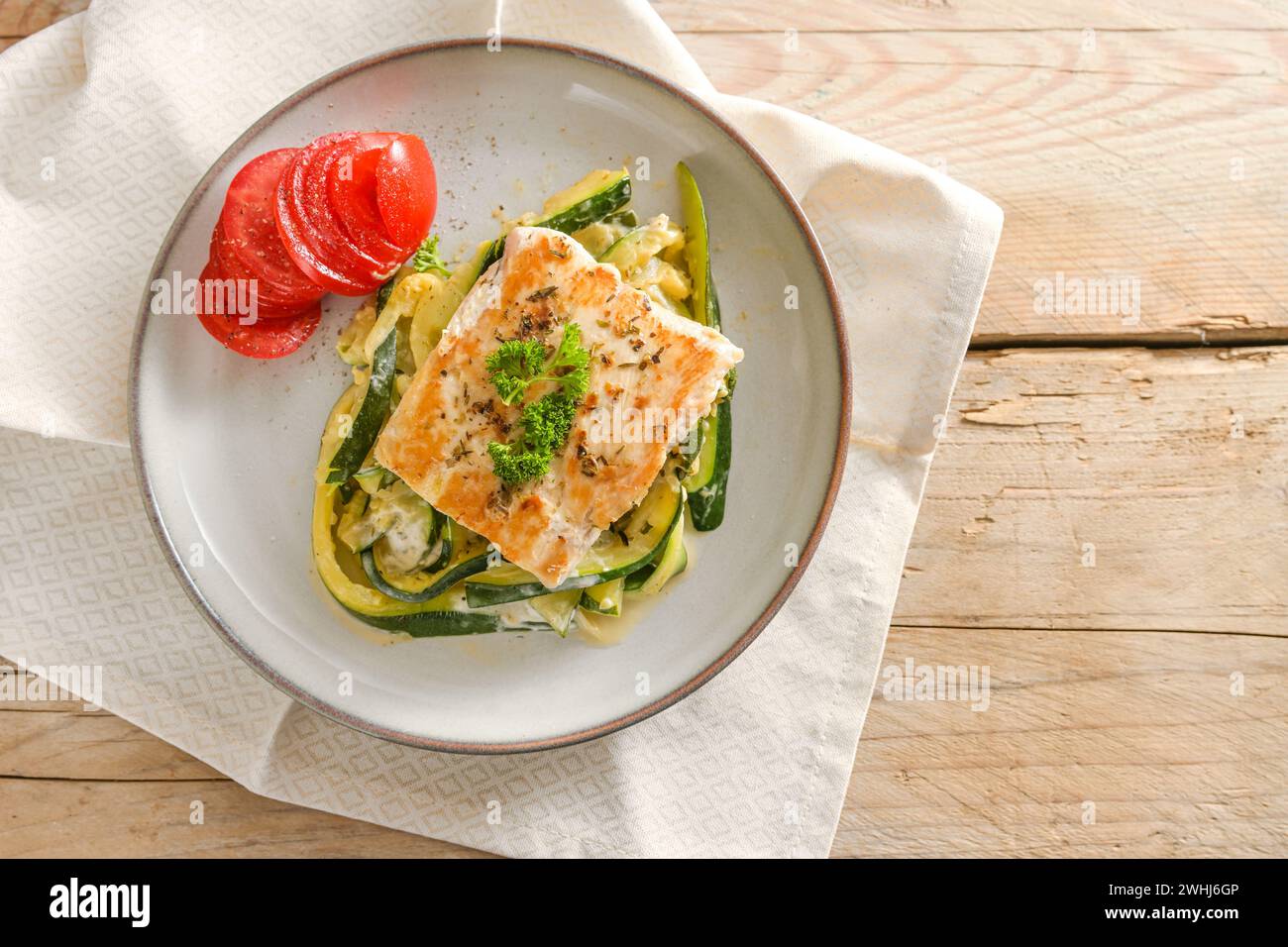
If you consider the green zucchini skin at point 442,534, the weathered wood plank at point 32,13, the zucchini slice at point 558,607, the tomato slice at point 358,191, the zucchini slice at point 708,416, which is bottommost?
the zucchini slice at point 558,607

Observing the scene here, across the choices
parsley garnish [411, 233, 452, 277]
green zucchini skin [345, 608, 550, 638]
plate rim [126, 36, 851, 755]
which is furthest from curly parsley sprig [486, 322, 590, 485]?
plate rim [126, 36, 851, 755]

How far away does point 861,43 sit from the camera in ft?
15.4

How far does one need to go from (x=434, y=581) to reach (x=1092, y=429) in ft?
10.7

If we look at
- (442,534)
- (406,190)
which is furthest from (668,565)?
(406,190)

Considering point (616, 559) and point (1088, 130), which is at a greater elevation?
point (1088, 130)

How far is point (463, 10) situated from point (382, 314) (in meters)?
1.47

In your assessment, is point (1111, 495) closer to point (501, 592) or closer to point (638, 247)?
point (638, 247)

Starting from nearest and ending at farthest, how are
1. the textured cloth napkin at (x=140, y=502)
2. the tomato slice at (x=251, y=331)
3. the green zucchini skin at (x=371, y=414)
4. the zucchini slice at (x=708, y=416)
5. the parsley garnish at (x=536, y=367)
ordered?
the parsley garnish at (x=536, y=367)
the tomato slice at (x=251, y=331)
the green zucchini skin at (x=371, y=414)
the zucchini slice at (x=708, y=416)
the textured cloth napkin at (x=140, y=502)

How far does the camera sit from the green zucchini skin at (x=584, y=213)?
4109mm

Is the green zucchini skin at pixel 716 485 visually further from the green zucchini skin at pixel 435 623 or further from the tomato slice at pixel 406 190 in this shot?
the tomato slice at pixel 406 190

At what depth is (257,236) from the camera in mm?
3895

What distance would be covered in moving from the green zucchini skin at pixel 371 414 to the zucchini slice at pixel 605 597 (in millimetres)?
1149

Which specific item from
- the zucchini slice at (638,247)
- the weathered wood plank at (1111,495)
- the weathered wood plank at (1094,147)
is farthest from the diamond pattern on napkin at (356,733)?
the weathered wood plank at (1094,147)

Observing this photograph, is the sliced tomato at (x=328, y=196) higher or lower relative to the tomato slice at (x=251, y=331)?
higher
